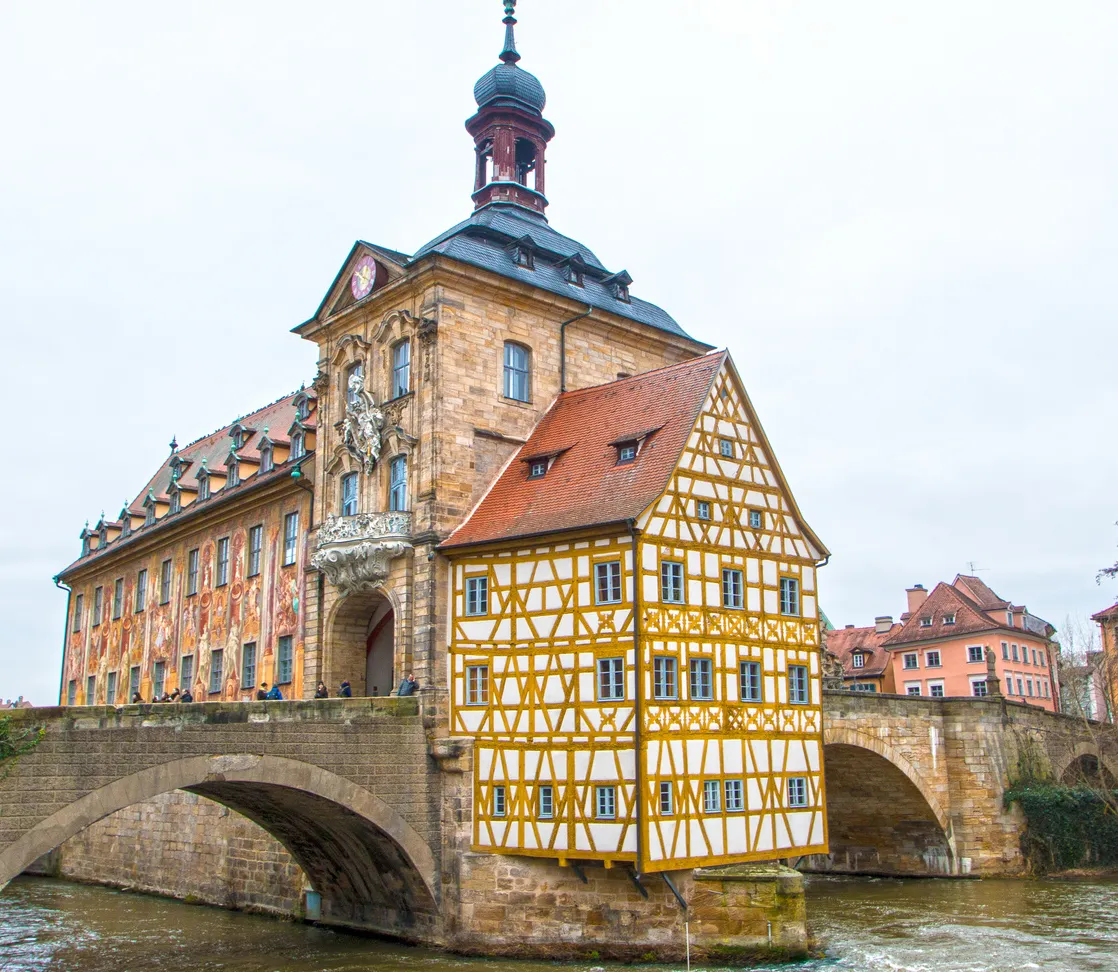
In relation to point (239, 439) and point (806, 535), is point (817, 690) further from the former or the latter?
point (239, 439)

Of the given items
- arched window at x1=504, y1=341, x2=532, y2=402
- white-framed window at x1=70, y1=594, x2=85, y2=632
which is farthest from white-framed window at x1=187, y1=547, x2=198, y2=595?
arched window at x1=504, y1=341, x2=532, y2=402

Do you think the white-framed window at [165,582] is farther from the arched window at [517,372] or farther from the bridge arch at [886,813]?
the bridge arch at [886,813]

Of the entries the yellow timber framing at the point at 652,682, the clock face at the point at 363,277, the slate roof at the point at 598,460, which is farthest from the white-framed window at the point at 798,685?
the clock face at the point at 363,277

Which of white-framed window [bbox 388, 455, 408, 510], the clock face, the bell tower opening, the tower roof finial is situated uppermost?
the tower roof finial

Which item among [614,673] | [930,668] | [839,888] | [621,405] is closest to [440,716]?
[614,673]

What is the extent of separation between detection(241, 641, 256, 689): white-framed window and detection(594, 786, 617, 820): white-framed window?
13.0 m

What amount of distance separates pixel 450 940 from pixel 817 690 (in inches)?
335

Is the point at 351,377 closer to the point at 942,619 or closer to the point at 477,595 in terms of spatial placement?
the point at 477,595

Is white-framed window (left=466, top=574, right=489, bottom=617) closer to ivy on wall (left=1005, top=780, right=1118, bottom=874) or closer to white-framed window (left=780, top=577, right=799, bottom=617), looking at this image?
white-framed window (left=780, top=577, right=799, bottom=617)

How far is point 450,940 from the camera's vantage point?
2203cm

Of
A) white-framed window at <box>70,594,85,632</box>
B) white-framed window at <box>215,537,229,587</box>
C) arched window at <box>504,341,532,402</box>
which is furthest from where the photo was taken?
white-framed window at <box>70,594,85,632</box>

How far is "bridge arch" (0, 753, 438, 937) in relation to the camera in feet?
62.4

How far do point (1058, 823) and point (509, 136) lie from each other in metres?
22.8

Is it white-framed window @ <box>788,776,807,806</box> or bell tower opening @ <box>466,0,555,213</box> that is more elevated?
bell tower opening @ <box>466,0,555,213</box>
